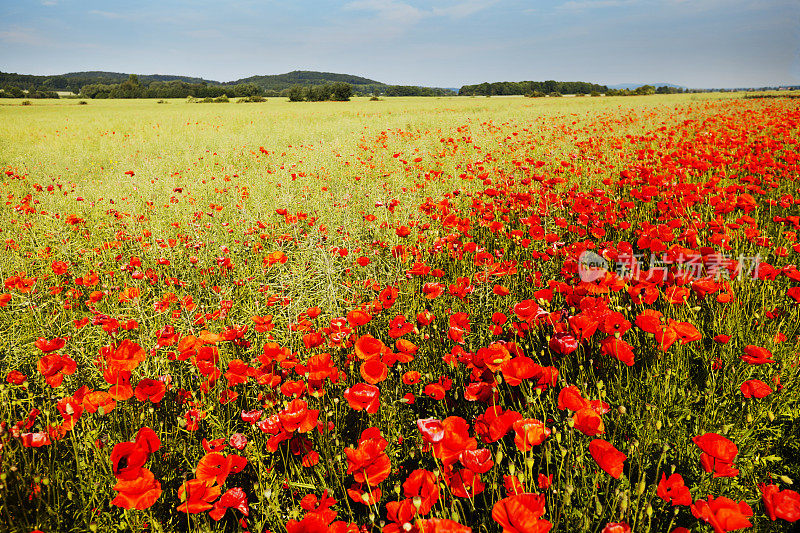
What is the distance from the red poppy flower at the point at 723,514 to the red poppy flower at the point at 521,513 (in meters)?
0.40

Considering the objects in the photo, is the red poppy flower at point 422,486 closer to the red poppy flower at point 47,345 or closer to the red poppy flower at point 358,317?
the red poppy flower at point 358,317

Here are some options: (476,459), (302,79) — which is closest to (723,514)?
(476,459)

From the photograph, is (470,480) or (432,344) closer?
(470,480)

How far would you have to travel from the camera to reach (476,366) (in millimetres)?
1617

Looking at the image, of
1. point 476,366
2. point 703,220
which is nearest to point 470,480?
point 476,366

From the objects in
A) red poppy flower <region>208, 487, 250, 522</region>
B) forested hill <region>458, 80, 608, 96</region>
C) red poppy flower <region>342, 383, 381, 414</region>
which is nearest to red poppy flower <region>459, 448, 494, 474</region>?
red poppy flower <region>342, 383, 381, 414</region>

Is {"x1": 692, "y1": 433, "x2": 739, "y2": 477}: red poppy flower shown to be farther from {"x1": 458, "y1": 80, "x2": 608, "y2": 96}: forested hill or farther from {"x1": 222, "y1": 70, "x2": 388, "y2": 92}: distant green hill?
{"x1": 222, "y1": 70, "x2": 388, "y2": 92}: distant green hill

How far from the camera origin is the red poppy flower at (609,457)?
105cm

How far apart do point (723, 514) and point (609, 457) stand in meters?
0.25

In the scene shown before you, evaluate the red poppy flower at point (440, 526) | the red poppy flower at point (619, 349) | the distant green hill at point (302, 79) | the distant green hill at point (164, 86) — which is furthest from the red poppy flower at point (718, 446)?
the distant green hill at point (302, 79)

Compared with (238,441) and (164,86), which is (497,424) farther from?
(164,86)

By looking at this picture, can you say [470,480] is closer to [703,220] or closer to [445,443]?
[445,443]

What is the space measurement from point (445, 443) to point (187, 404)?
138cm

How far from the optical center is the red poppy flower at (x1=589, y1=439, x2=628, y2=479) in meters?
1.05
